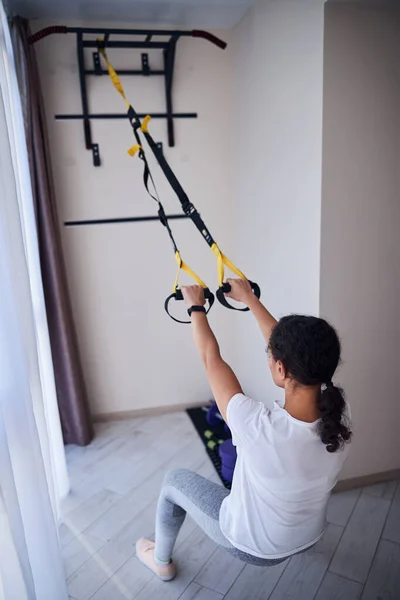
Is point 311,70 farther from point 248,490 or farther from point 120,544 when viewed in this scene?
point 120,544

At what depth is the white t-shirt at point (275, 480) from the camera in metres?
1.05

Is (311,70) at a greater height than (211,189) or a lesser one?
greater

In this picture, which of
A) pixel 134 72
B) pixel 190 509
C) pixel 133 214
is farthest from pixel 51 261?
pixel 190 509

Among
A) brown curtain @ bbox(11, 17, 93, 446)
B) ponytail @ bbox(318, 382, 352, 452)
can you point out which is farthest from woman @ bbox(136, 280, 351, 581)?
brown curtain @ bbox(11, 17, 93, 446)

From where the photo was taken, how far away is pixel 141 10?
2248mm

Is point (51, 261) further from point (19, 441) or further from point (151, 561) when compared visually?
point (151, 561)

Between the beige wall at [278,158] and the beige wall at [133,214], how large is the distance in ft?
0.55

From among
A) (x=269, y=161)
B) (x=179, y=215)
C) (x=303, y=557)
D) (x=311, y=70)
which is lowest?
(x=303, y=557)

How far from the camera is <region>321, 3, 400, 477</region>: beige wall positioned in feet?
5.66

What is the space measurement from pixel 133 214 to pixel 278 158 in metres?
0.91

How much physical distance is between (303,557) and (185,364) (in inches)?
54.7

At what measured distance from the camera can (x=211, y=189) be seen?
271cm

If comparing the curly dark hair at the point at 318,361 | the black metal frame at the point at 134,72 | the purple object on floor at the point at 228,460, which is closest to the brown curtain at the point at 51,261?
the black metal frame at the point at 134,72

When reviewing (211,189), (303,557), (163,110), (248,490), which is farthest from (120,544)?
(163,110)
